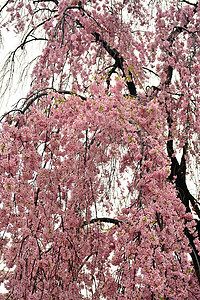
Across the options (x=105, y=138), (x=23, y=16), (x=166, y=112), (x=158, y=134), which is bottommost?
(x=105, y=138)

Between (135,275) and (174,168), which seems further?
(174,168)

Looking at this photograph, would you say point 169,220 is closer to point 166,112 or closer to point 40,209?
point 40,209

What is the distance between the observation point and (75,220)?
90.1 inches

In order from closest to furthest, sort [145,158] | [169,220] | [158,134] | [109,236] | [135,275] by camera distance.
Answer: [135,275] < [169,220] < [145,158] < [158,134] < [109,236]

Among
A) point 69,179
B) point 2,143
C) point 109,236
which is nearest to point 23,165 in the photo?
point 2,143

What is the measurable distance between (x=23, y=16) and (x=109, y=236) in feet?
9.30

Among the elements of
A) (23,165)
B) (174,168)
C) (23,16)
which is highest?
(23,16)

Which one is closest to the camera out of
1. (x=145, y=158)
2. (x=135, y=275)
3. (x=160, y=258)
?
(x=160, y=258)

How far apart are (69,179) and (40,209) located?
32 centimetres

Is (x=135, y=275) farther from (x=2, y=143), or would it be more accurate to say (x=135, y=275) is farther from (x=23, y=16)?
(x=23, y=16)

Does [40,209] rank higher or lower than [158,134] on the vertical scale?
lower

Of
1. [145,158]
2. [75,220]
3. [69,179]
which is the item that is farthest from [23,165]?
[145,158]

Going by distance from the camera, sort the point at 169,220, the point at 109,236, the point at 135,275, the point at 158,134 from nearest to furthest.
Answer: the point at 135,275 < the point at 169,220 < the point at 158,134 < the point at 109,236

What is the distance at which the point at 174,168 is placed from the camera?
399 centimetres
